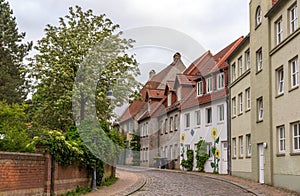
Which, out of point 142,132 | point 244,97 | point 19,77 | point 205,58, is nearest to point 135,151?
point 142,132

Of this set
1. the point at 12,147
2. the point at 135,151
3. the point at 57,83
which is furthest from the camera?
the point at 135,151

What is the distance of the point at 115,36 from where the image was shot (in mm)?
27234

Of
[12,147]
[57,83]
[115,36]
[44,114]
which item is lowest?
[12,147]

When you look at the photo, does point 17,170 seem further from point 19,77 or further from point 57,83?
point 19,77

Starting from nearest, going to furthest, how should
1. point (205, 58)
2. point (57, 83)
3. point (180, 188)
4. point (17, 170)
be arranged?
point (17, 170) → point (180, 188) → point (57, 83) → point (205, 58)

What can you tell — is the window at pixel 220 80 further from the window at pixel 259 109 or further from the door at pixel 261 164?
the door at pixel 261 164

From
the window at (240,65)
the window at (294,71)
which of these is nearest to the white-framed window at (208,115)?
the window at (240,65)

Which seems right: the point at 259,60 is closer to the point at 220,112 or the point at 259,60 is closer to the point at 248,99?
the point at 248,99

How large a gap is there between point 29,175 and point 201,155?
2202 centimetres

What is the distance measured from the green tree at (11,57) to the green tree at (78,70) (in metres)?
9.26

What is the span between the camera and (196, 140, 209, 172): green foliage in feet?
112

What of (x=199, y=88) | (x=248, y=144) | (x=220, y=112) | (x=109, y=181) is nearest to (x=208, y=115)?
(x=220, y=112)

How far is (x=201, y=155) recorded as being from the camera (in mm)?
34312

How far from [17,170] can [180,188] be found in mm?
9068
